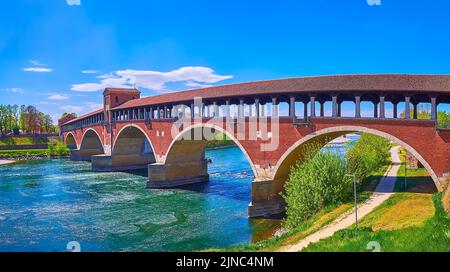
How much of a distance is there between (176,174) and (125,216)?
41.3 feet

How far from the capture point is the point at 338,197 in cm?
2122

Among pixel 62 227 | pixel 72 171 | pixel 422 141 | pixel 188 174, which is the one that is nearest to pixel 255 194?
pixel 422 141

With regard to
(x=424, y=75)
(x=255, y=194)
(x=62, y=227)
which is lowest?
(x=62, y=227)

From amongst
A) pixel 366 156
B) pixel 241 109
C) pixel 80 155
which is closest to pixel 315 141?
pixel 241 109

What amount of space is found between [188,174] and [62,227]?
17116 mm

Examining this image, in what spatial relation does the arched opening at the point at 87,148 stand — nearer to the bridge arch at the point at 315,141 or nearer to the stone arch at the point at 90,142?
the stone arch at the point at 90,142

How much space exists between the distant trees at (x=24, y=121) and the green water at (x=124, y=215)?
5850cm

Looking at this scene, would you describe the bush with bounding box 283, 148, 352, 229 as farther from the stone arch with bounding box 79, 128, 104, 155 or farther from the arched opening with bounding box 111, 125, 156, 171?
the stone arch with bounding box 79, 128, 104, 155

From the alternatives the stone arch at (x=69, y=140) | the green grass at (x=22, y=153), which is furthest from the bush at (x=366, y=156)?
the stone arch at (x=69, y=140)

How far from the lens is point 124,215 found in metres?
26.5

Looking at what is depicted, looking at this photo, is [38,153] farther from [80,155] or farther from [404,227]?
[404,227]

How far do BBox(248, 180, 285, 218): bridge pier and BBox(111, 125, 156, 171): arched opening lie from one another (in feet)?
97.8

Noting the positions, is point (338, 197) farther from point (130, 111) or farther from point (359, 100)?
point (130, 111)
